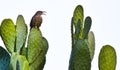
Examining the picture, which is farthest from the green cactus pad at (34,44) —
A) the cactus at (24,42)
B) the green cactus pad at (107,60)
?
the green cactus pad at (107,60)

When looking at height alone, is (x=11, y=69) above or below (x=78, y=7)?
below

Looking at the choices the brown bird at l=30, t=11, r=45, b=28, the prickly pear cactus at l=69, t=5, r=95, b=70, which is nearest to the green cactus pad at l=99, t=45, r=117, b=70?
the prickly pear cactus at l=69, t=5, r=95, b=70

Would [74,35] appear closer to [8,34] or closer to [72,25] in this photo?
[72,25]

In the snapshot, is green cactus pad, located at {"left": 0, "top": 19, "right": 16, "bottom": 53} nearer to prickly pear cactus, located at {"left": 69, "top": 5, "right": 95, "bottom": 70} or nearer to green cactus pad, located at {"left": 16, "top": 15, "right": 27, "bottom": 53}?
green cactus pad, located at {"left": 16, "top": 15, "right": 27, "bottom": 53}

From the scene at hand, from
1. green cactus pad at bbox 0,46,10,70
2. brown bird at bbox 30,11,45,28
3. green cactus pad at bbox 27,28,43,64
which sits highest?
brown bird at bbox 30,11,45,28

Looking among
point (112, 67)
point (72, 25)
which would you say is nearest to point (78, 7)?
point (72, 25)

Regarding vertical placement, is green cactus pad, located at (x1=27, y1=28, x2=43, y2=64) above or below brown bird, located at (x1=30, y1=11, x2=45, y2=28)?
below

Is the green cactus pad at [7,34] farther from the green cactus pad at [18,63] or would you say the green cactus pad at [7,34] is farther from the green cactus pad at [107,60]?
the green cactus pad at [107,60]

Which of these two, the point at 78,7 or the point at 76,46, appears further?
the point at 78,7

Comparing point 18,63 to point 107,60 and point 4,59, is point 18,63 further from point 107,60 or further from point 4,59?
point 107,60
